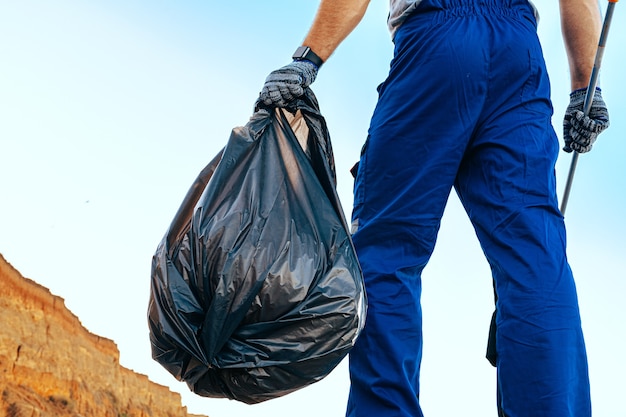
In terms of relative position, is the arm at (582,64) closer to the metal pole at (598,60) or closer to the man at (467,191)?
the metal pole at (598,60)

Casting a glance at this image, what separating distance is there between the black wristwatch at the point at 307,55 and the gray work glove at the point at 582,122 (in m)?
0.75

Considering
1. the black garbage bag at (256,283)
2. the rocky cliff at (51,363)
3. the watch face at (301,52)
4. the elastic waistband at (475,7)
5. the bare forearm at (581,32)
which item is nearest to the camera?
the black garbage bag at (256,283)

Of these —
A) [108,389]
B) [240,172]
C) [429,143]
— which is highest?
[108,389]

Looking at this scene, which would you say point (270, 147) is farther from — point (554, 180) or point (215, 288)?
point (554, 180)

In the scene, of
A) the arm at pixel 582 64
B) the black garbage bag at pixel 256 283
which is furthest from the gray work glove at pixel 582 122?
the black garbage bag at pixel 256 283

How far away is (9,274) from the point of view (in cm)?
4059

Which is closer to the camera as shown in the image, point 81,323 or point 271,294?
point 271,294

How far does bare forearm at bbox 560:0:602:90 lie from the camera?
251 centimetres

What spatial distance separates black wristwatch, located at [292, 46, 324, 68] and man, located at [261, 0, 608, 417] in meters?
0.06

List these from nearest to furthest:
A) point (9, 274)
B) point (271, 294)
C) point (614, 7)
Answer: point (271, 294) → point (614, 7) → point (9, 274)

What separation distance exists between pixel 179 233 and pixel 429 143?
661mm

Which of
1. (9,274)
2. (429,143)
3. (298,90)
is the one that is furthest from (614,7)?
(9,274)

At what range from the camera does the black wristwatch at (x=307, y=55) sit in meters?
2.40

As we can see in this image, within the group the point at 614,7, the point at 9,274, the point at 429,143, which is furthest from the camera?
the point at 9,274
